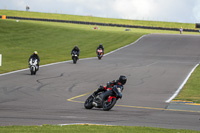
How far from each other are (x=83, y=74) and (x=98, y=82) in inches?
145

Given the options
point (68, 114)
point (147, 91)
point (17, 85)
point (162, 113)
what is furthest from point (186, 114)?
point (17, 85)

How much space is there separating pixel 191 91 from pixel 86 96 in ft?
20.7

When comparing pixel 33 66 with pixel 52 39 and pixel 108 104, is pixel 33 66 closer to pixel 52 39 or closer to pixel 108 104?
pixel 108 104

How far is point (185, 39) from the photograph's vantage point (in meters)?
64.9

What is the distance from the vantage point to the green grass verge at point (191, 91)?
19.4 metres

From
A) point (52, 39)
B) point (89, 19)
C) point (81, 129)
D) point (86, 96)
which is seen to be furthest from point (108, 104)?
point (89, 19)

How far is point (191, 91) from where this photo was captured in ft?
72.0

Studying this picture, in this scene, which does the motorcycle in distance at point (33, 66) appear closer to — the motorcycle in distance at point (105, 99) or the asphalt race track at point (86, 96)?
the asphalt race track at point (86, 96)

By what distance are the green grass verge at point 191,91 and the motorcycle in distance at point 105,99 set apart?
507cm

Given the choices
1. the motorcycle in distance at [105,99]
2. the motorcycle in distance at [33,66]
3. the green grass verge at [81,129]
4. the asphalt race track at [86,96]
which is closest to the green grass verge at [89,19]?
the asphalt race track at [86,96]

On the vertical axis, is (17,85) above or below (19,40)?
below

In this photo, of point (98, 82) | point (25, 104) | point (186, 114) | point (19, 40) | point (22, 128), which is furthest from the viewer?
point (19, 40)

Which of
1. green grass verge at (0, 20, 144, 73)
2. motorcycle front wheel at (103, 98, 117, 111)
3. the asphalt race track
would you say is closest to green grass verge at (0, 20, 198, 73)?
green grass verge at (0, 20, 144, 73)

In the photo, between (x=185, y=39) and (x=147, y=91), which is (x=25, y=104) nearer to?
(x=147, y=91)
